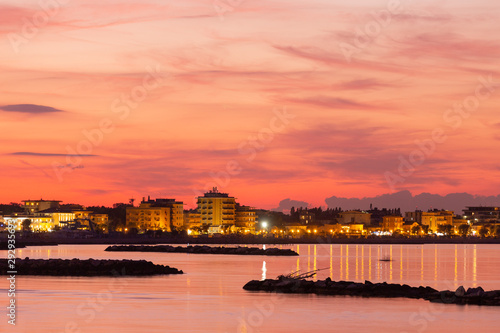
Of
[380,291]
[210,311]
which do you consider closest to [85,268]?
[380,291]

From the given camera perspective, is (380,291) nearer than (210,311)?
No

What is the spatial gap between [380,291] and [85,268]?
23426 mm

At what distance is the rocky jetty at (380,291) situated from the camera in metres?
38.5

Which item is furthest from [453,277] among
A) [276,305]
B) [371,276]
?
[276,305]

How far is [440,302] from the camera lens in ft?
127

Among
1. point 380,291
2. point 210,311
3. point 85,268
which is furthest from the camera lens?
point 85,268

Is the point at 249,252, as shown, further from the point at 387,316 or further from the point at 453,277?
the point at 387,316

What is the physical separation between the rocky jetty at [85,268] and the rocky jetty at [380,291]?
533 inches

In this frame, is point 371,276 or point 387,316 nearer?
point 387,316

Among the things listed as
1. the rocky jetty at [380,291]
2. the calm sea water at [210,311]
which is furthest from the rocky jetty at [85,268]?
the rocky jetty at [380,291]

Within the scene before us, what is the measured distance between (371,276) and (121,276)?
1873 centimetres

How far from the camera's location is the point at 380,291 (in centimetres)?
4206

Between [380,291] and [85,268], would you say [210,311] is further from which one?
[85,268]

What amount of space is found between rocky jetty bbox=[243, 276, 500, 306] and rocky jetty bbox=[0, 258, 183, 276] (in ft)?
44.4
